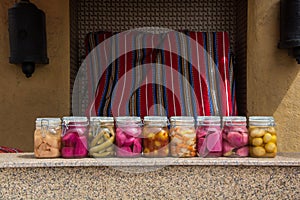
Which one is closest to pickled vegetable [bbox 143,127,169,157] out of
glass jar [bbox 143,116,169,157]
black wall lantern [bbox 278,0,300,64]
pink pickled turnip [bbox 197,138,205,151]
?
glass jar [bbox 143,116,169,157]

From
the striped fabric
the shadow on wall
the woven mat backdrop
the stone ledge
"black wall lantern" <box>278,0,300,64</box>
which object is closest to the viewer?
the stone ledge

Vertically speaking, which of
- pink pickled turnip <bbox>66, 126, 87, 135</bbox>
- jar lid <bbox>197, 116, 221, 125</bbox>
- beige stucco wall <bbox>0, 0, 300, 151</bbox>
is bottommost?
pink pickled turnip <bbox>66, 126, 87, 135</bbox>

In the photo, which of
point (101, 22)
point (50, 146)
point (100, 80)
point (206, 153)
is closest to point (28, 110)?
point (100, 80)

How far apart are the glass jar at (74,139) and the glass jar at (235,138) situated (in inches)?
23.1

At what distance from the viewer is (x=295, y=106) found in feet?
10.5

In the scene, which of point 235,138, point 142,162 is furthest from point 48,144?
point 235,138

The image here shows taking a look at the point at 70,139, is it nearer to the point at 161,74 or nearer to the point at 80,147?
the point at 80,147

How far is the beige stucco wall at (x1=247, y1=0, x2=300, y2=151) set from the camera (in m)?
3.20

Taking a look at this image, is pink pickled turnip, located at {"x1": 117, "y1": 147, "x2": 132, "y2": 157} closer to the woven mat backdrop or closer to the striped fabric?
the striped fabric

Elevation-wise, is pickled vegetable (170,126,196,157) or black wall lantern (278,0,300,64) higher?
black wall lantern (278,0,300,64)

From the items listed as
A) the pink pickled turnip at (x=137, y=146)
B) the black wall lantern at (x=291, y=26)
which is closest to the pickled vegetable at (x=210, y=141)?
the pink pickled turnip at (x=137, y=146)

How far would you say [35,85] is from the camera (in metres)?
3.30

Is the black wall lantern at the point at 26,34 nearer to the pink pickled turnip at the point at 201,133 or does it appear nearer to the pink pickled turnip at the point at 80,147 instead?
the pink pickled turnip at the point at 80,147

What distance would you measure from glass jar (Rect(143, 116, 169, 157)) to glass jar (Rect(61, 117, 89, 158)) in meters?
0.25
